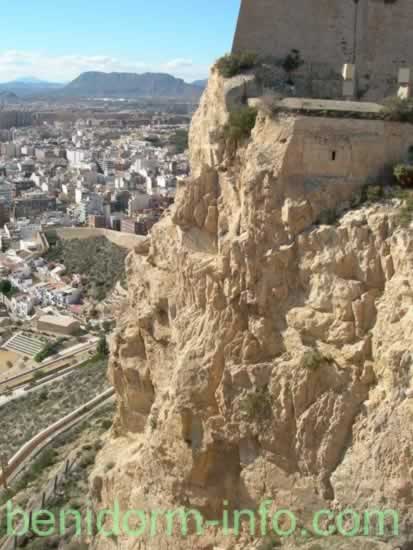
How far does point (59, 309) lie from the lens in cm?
4344

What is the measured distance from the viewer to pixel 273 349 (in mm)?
10375

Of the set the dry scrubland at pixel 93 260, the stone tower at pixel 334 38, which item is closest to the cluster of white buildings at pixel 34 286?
the dry scrubland at pixel 93 260

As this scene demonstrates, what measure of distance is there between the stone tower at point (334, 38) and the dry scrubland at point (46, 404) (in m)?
14.6

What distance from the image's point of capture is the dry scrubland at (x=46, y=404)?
74.7 feet

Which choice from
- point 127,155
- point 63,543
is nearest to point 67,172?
point 127,155

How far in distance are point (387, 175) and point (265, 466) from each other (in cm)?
469

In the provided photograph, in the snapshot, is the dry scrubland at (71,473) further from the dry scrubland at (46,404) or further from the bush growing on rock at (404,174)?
the bush growing on rock at (404,174)

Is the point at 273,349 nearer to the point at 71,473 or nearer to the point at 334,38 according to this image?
the point at 334,38

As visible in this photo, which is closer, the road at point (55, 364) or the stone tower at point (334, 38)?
the stone tower at point (334, 38)

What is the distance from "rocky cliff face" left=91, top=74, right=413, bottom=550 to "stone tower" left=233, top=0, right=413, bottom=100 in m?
1.29

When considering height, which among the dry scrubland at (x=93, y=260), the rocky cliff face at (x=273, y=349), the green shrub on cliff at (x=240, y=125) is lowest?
the dry scrubland at (x=93, y=260)

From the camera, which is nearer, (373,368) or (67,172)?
(373,368)

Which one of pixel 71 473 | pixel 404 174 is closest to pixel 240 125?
pixel 404 174

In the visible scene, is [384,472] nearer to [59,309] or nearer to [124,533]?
[124,533]
